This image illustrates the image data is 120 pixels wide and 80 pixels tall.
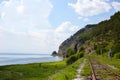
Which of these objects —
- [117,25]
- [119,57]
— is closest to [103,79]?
[119,57]

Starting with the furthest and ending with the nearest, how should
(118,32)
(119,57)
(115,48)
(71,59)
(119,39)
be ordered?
(118,32)
(119,39)
(71,59)
(115,48)
(119,57)

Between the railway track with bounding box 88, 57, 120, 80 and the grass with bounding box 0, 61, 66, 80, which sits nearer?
the railway track with bounding box 88, 57, 120, 80

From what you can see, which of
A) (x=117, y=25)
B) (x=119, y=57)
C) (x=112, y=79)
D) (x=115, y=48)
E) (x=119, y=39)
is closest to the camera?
(x=112, y=79)

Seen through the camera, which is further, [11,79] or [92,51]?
[92,51]

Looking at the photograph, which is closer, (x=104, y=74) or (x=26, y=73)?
(x=104, y=74)

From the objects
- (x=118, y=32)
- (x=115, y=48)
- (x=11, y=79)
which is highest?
(x=118, y=32)

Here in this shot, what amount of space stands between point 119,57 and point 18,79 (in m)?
51.3

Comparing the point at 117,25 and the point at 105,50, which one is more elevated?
the point at 117,25

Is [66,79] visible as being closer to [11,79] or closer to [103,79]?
[103,79]

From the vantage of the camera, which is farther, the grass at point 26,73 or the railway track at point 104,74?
the grass at point 26,73

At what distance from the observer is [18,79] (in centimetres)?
5528

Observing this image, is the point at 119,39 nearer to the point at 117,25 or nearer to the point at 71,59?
the point at 117,25

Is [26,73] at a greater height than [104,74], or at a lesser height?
lesser

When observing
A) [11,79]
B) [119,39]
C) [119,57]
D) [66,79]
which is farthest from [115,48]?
[66,79]
